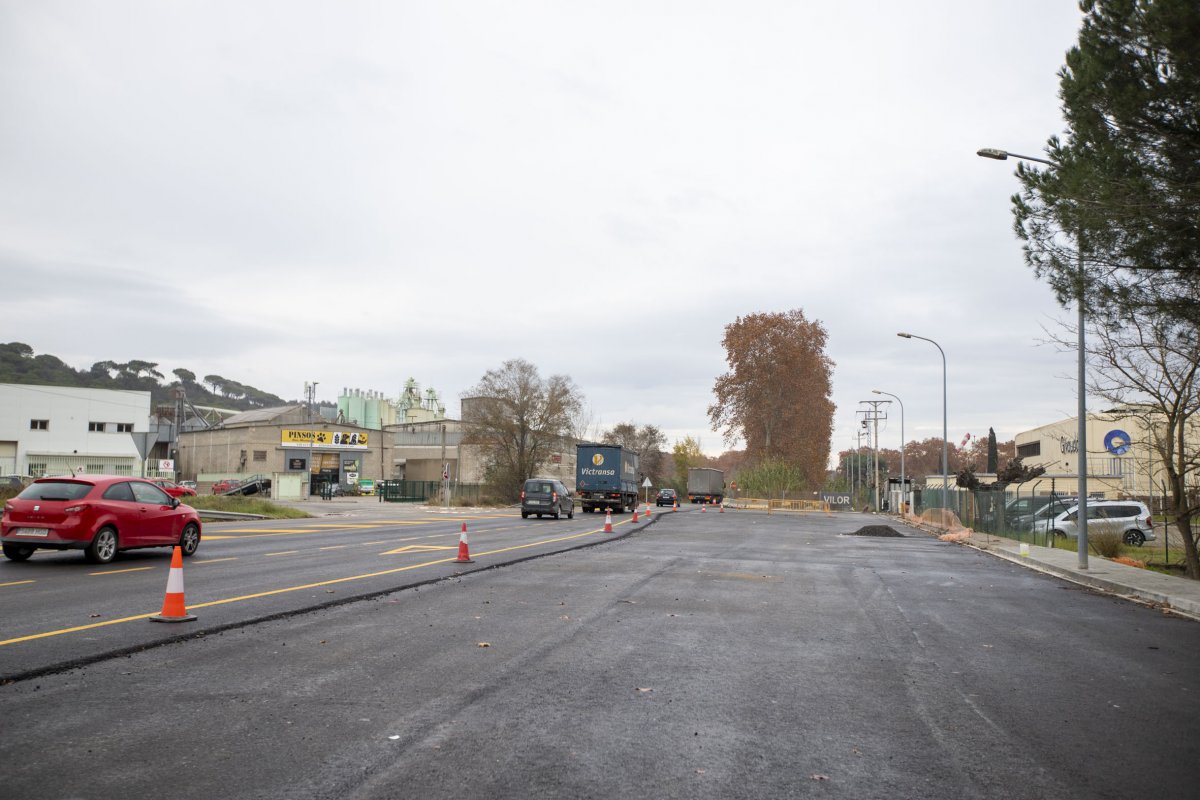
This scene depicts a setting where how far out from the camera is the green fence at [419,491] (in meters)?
68.1

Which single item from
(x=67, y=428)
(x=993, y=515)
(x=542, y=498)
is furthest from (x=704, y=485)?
(x=67, y=428)

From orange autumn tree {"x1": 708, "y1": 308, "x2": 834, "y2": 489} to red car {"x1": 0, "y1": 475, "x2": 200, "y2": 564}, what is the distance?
54.1 metres

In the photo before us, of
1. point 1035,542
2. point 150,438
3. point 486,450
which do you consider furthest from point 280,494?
point 1035,542

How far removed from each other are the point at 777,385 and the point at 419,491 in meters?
29.8

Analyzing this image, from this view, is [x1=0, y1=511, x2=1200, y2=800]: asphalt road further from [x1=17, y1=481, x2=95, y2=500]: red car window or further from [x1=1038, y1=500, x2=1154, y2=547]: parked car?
[x1=1038, y1=500, x2=1154, y2=547]: parked car

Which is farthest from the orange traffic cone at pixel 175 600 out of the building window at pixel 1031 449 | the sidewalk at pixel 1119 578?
the building window at pixel 1031 449

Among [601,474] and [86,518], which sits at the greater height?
[601,474]

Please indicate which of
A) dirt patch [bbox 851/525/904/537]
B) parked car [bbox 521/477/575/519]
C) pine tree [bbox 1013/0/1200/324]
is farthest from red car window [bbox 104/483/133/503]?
dirt patch [bbox 851/525/904/537]

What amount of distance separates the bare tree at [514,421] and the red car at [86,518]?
165 feet

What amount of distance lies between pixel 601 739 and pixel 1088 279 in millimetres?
11242

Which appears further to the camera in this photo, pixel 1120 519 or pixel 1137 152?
pixel 1120 519

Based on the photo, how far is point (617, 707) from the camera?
6.32m

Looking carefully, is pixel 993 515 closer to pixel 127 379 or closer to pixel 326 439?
pixel 326 439

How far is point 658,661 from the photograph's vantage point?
26.3ft
